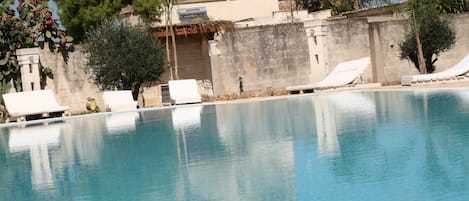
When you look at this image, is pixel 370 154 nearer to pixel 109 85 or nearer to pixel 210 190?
pixel 210 190

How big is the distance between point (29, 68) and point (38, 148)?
1209cm

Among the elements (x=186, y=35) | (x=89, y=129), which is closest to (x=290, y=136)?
(x=89, y=129)

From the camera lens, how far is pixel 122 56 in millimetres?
22906

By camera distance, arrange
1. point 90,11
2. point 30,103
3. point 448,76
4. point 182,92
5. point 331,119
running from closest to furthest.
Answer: point 331,119 → point 30,103 → point 448,76 → point 182,92 → point 90,11

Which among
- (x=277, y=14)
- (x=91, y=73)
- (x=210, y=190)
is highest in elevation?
(x=277, y=14)

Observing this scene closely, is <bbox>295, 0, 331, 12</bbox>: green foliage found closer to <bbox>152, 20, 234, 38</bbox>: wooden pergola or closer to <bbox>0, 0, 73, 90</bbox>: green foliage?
<bbox>152, 20, 234, 38</bbox>: wooden pergola

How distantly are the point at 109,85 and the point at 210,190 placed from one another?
1795cm

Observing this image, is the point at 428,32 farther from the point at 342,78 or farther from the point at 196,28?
the point at 196,28

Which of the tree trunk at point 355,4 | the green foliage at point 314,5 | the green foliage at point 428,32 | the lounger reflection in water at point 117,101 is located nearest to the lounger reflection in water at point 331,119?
the lounger reflection in water at point 117,101

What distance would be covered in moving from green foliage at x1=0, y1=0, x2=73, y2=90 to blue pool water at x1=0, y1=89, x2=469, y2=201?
10.0 meters

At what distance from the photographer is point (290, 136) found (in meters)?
9.68

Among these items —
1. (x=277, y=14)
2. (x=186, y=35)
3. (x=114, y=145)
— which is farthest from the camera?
(x=277, y=14)

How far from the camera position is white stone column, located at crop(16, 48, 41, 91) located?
73.4 feet

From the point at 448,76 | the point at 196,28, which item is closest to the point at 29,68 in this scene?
the point at 196,28
